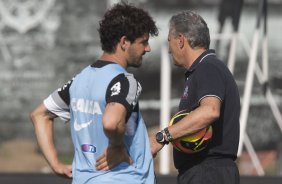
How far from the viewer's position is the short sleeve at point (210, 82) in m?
4.26

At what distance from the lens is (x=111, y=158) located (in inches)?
152

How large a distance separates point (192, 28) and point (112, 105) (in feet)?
2.91

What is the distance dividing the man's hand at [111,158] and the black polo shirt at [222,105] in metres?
0.62

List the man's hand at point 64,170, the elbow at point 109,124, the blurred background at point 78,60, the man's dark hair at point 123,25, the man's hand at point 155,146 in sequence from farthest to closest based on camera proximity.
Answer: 1. the blurred background at point 78,60
2. the man's hand at point 155,146
3. the man's hand at point 64,170
4. the man's dark hair at point 123,25
5. the elbow at point 109,124

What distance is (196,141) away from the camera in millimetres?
4305

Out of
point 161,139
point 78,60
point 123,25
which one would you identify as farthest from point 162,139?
point 78,60

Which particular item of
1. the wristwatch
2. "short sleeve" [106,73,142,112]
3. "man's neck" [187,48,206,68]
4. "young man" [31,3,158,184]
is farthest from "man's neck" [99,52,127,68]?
"man's neck" [187,48,206,68]

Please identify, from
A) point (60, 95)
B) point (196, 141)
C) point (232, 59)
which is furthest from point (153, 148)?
point (232, 59)

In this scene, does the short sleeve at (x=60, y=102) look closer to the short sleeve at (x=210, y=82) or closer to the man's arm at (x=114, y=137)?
the man's arm at (x=114, y=137)

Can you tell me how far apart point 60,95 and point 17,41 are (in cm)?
502

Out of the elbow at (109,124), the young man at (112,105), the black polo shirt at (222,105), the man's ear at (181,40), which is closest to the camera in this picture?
the elbow at (109,124)

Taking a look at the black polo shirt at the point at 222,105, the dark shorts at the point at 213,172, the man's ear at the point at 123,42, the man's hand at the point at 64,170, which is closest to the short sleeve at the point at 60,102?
the man's hand at the point at 64,170

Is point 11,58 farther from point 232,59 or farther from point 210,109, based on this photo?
point 210,109

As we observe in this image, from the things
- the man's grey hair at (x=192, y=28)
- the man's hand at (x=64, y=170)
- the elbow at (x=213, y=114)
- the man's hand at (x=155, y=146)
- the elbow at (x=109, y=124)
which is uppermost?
the man's grey hair at (x=192, y=28)
